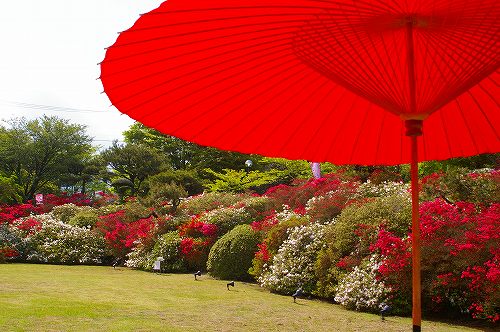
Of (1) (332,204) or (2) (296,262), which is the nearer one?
(2) (296,262)

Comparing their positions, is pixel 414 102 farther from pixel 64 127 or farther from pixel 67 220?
pixel 64 127

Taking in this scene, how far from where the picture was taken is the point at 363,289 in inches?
292

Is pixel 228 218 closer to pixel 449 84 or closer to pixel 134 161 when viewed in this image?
pixel 449 84

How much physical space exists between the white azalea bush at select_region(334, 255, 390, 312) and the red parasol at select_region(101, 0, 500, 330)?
5.24m

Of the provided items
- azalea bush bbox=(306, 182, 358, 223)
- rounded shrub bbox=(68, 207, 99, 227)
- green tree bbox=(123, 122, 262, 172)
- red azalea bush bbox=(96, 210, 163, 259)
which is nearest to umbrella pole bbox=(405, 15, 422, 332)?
azalea bush bbox=(306, 182, 358, 223)

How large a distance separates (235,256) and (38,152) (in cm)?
2027

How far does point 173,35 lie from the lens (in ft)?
5.25

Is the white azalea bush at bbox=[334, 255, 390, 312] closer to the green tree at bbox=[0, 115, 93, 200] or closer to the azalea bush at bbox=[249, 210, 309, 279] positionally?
the azalea bush at bbox=[249, 210, 309, 279]

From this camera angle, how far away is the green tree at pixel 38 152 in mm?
27391

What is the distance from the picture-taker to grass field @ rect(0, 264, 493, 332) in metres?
5.86

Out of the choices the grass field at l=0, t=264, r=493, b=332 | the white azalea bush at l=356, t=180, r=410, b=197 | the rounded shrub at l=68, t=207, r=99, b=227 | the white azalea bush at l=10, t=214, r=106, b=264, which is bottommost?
the grass field at l=0, t=264, r=493, b=332

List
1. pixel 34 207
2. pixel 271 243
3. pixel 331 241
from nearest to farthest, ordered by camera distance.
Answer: pixel 331 241
pixel 271 243
pixel 34 207

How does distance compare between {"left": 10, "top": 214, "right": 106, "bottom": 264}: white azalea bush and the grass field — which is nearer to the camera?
the grass field

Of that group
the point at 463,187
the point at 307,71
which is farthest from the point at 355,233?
the point at 307,71
